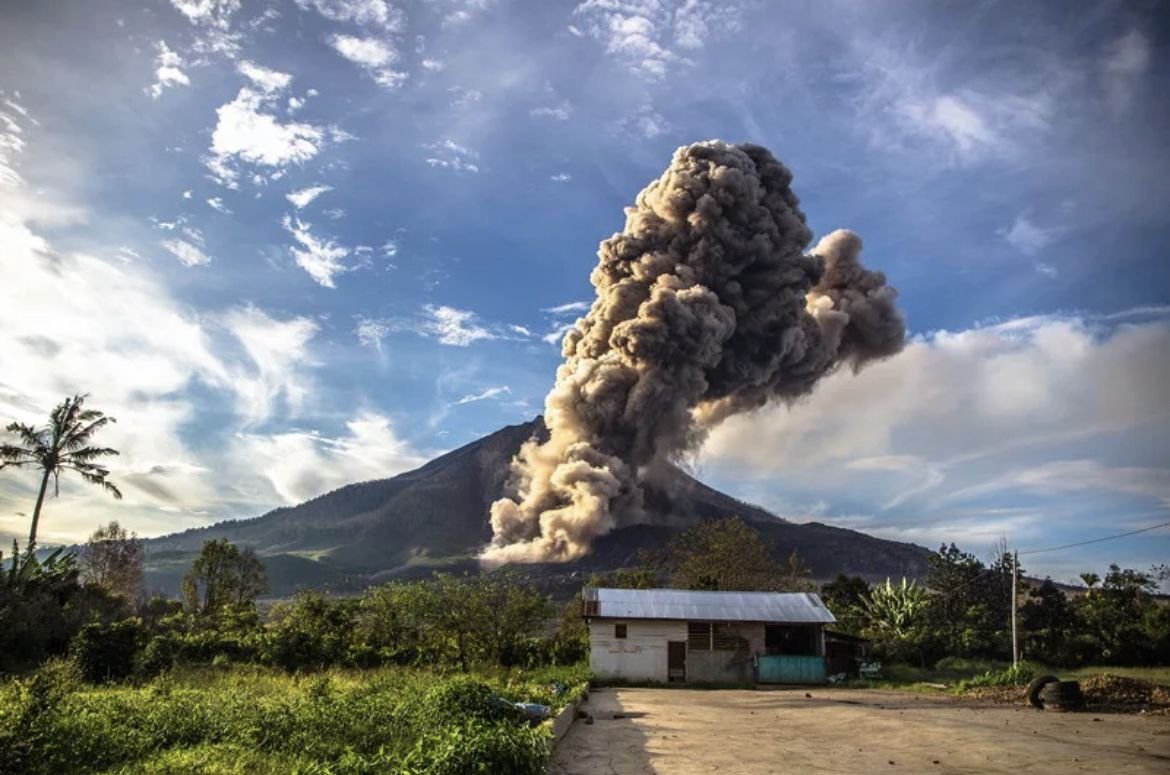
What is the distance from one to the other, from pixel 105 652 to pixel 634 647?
17.6 meters

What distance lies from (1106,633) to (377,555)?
13525 cm

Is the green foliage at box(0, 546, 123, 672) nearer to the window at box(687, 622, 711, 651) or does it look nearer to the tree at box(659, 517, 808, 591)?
the window at box(687, 622, 711, 651)

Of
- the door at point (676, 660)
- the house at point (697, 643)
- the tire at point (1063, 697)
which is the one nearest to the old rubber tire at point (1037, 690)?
the tire at point (1063, 697)

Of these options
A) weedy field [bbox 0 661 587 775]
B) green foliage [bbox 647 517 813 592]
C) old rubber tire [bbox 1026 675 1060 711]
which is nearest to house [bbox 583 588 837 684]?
old rubber tire [bbox 1026 675 1060 711]

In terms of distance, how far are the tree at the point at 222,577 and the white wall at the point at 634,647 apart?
23401mm

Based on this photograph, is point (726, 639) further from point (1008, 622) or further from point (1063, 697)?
point (1008, 622)

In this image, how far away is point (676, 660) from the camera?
31.0 metres

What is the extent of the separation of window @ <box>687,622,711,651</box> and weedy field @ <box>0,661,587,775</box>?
1869cm

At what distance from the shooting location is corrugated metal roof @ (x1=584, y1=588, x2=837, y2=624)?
31.3 meters

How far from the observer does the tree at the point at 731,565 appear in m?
44.2

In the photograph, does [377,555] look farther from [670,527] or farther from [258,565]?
[258,565]

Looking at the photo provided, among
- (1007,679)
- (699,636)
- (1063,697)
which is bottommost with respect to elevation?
(1007,679)

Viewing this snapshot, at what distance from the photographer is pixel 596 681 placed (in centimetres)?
2898

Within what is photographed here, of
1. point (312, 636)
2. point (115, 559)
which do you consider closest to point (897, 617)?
point (312, 636)
